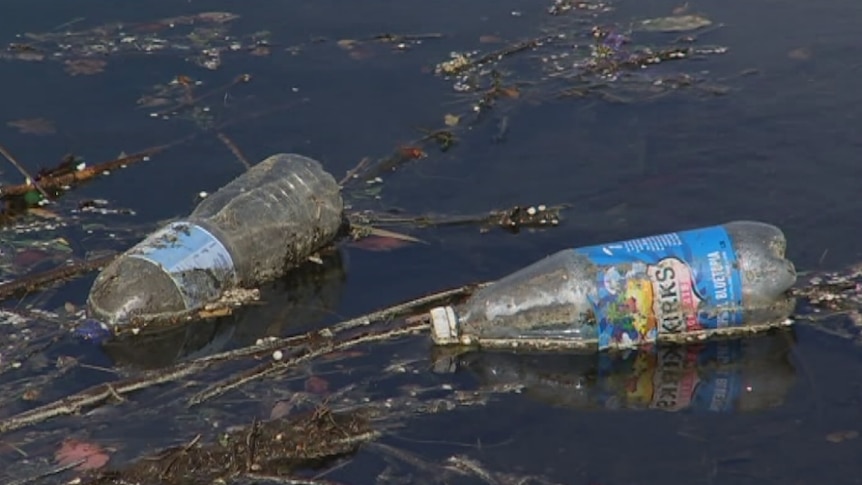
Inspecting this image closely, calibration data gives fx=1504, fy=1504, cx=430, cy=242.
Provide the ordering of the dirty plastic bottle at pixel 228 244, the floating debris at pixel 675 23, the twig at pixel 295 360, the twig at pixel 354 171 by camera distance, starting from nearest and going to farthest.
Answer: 1. the twig at pixel 295 360
2. the dirty plastic bottle at pixel 228 244
3. the twig at pixel 354 171
4. the floating debris at pixel 675 23

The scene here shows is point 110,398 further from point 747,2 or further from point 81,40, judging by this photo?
point 747,2

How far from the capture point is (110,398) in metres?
5.66

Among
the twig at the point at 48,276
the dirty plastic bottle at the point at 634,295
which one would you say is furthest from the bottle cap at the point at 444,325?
the twig at the point at 48,276

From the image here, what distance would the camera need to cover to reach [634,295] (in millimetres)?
5801

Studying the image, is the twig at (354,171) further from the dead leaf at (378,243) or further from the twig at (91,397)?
the twig at (91,397)

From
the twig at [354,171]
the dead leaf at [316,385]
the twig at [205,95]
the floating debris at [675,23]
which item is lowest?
the dead leaf at [316,385]

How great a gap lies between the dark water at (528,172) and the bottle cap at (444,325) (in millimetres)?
87

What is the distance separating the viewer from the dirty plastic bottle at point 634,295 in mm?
5809

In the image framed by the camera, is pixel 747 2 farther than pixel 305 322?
Yes

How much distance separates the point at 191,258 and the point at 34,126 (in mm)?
2472

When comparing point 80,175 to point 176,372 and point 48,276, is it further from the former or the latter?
point 176,372

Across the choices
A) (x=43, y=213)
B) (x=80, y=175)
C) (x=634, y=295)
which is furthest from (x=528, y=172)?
(x=43, y=213)

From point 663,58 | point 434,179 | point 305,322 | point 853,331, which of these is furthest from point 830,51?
point 305,322

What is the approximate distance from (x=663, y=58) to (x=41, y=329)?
4.32 meters
